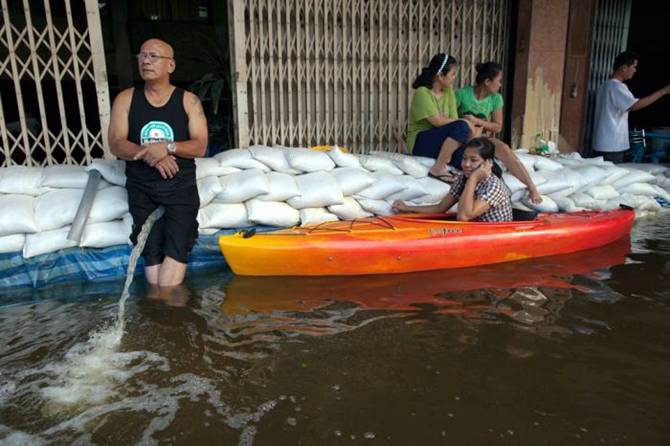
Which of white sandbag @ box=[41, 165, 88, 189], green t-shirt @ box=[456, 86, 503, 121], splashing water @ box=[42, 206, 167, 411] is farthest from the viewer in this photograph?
green t-shirt @ box=[456, 86, 503, 121]

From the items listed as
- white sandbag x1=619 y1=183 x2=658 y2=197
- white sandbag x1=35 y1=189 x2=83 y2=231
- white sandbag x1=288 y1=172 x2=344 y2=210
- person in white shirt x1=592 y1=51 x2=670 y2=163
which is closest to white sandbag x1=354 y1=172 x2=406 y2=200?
white sandbag x1=288 y1=172 x2=344 y2=210

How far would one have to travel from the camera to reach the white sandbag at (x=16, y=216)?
10.9 feet

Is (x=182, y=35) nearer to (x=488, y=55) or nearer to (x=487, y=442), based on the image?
(x=488, y=55)

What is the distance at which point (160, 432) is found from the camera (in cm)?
201

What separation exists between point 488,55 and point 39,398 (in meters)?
5.35

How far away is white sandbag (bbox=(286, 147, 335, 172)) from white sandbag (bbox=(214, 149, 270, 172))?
0.70ft

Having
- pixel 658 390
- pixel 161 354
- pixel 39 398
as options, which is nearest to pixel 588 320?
pixel 658 390

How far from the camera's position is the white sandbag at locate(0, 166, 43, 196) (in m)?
3.52

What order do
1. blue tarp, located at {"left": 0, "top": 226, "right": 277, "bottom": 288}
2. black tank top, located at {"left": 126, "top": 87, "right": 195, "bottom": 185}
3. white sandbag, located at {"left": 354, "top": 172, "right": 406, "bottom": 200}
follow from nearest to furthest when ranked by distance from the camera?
black tank top, located at {"left": 126, "top": 87, "right": 195, "bottom": 185} < blue tarp, located at {"left": 0, "top": 226, "right": 277, "bottom": 288} < white sandbag, located at {"left": 354, "top": 172, "right": 406, "bottom": 200}

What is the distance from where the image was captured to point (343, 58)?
17.2 feet

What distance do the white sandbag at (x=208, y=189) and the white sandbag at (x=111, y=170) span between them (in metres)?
0.52

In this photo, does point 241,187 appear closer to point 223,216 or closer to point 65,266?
point 223,216

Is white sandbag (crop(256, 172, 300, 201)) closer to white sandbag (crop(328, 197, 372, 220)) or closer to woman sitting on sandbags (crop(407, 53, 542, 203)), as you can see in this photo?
white sandbag (crop(328, 197, 372, 220))

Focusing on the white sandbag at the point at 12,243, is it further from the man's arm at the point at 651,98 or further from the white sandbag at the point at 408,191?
the man's arm at the point at 651,98
